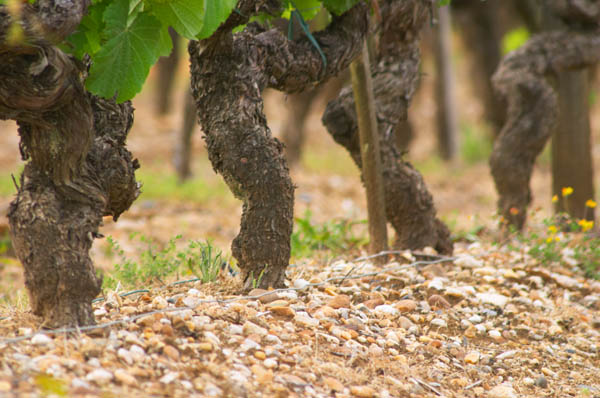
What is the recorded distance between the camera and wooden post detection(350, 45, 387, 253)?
12.2ft

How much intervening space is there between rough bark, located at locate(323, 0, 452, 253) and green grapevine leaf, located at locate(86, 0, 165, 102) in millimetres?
1749

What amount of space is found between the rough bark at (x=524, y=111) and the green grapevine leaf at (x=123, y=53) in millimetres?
3198

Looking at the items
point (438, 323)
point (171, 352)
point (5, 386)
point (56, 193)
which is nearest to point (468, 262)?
point (438, 323)

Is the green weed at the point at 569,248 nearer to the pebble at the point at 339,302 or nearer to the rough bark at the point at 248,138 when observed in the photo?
the pebble at the point at 339,302

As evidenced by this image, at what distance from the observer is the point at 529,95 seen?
4879mm

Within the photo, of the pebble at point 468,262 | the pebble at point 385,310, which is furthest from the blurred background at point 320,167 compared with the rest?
the pebble at point 385,310

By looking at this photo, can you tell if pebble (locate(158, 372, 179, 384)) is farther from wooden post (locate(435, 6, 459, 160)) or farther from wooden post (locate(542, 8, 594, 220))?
wooden post (locate(435, 6, 459, 160))

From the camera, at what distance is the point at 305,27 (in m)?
3.15

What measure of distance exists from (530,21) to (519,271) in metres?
6.51

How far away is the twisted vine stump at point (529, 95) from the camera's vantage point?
4.86m

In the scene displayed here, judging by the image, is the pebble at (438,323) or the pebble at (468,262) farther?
the pebble at (468,262)

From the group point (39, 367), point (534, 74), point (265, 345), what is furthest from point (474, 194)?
point (39, 367)

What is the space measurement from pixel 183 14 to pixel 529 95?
3303 mm

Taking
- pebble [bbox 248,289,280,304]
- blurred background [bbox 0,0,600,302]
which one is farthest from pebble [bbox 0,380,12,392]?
blurred background [bbox 0,0,600,302]
